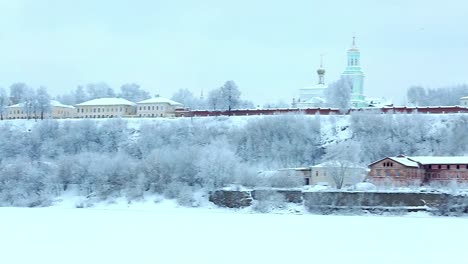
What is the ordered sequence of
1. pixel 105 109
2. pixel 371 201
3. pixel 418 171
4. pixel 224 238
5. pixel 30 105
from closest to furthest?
pixel 224 238 → pixel 371 201 → pixel 418 171 → pixel 30 105 → pixel 105 109

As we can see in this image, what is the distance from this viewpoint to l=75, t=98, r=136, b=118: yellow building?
72.9 metres

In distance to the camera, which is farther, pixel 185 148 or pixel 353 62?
pixel 353 62

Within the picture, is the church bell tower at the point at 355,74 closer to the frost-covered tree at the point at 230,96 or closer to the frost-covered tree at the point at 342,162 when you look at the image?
the frost-covered tree at the point at 230,96

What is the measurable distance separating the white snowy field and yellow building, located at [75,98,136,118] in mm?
34340

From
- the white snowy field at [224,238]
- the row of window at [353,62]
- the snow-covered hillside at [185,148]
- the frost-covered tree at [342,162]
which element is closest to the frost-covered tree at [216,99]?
the snow-covered hillside at [185,148]

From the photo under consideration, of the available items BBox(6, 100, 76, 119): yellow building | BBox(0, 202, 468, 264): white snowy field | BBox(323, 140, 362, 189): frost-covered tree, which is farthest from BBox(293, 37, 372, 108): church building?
BBox(0, 202, 468, 264): white snowy field

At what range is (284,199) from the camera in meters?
41.8

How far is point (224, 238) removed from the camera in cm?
2628

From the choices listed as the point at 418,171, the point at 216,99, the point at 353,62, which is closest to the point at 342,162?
the point at 418,171

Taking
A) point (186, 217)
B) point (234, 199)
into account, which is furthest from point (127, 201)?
point (186, 217)

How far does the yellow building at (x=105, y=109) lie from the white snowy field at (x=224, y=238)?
3434 cm

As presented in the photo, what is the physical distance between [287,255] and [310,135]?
105 feet

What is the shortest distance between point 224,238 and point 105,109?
48.5 metres

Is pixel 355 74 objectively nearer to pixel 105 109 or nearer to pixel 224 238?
pixel 105 109
